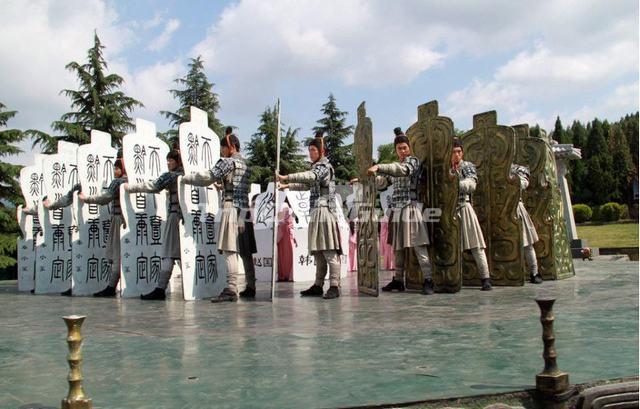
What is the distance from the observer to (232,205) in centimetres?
729

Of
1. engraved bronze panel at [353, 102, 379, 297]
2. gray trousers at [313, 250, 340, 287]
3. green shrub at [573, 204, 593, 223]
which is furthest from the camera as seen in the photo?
green shrub at [573, 204, 593, 223]

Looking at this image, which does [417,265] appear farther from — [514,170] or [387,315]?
[387,315]

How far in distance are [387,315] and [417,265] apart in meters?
2.53

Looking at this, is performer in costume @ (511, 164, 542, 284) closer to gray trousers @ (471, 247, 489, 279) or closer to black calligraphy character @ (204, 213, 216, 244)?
gray trousers @ (471, 247, 489, 279)

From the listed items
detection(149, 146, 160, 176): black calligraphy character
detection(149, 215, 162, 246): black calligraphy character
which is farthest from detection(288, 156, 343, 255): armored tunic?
detection(149, 215, 162, 246): black calligraphy character

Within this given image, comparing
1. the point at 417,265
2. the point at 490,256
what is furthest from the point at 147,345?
the point at 490,256

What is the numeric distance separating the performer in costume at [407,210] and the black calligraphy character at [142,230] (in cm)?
305

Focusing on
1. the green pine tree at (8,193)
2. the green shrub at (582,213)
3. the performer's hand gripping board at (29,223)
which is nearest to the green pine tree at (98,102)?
the green pine tree at (8,193)

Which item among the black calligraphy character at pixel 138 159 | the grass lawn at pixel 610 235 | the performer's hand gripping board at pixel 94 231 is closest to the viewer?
the black calligraphy character at pixel 138 159

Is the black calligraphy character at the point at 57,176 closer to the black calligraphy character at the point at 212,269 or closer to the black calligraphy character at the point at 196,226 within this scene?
the black calligraphy character at the point at 196,226

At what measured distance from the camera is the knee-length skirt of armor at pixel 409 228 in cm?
737

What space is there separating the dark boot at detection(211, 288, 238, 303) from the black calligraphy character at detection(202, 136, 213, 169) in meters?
1.58

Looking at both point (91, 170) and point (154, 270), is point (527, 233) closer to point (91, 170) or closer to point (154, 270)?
point (154, 270)

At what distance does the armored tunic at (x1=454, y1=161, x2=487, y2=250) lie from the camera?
7523 mm
